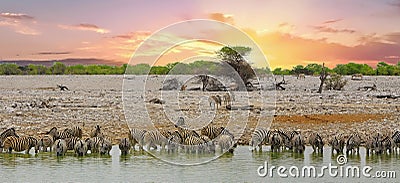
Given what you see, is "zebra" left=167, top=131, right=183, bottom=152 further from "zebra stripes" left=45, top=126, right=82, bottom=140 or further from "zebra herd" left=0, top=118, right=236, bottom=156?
"zebra stripes" left=45, top=126, right=82, bottom=140

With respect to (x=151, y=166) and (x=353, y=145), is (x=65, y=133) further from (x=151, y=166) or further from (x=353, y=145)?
(x=353, y=145)

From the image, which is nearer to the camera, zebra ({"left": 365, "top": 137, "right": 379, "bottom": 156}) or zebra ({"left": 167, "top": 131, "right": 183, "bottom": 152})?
zebra ({"left": 167, "top": 131, "right": 183, "bottom": 152})

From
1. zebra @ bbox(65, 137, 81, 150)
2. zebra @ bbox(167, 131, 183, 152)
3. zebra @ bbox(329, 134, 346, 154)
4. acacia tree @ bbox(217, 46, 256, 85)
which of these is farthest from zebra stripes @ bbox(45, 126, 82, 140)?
acacia tree @ bbox(217, 46, 256, 85)

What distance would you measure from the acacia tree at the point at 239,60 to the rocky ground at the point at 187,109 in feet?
1.83

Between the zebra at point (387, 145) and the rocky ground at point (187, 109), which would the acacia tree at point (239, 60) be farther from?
the zebra at point (387, 145)

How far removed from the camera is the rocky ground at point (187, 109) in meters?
14.1

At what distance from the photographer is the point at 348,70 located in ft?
81.9

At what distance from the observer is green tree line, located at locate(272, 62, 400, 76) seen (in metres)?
23.8

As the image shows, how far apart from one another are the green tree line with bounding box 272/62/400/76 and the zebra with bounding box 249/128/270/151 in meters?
10.9

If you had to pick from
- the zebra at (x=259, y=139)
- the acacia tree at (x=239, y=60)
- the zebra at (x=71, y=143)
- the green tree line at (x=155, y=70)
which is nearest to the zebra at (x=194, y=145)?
the zebra at (x=259, y=139)

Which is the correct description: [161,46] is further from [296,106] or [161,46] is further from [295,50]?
[295,50]

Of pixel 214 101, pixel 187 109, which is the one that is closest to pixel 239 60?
pixel 214 101

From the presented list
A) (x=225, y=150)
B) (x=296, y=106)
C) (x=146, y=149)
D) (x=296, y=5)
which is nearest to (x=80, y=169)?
(x=146, y=149)

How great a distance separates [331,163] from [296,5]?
8.78 metres
